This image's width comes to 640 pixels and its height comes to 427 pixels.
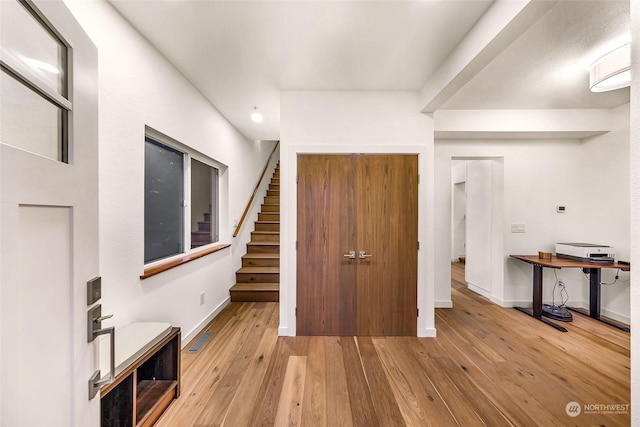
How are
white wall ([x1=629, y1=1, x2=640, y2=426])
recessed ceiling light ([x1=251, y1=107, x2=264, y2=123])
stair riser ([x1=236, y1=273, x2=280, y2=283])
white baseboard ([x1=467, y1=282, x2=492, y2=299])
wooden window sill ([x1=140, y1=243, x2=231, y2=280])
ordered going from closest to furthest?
1. white wall ([x1=629, y1=1, x2=640, y2=426])
2. wooden window sill ([x1=140, y1=243, x2=231, y2=280])
3. recessed ceiling light ([x1=251, y1=107, x2=264, y2=123])
4. stair riser ([x1=236, y1=273, x2=280, y2=283])
5. white baseboard ([x1=467, y1=282, x2=492, y2=299])

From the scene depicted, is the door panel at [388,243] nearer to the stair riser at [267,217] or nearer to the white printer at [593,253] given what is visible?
the white printer at [593,253]

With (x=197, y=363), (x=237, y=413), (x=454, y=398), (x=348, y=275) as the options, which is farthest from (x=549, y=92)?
(x=197, y=363)

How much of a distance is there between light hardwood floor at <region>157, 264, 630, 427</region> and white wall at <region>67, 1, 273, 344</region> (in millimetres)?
635

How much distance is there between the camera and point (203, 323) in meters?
2.89

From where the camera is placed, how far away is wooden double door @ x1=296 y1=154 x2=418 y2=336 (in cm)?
271

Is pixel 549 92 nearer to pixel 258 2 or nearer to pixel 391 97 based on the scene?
pixel 391 97

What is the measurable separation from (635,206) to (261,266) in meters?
4.02

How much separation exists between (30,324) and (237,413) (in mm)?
1472

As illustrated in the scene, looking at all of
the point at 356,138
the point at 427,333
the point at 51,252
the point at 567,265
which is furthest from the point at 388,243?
the point at 51,252

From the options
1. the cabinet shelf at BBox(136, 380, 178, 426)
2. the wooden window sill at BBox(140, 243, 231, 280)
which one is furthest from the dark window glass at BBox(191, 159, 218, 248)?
the cabinet shelf at BBox(136, 380, 178, 426)

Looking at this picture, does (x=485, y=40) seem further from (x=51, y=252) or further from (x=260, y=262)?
(x=260, y=262)

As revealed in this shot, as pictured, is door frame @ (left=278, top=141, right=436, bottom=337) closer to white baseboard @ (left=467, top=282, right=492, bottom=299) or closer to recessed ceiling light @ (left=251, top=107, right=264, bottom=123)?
recessed ceiling light @ (left=251, top=107, right=264, bottom=123)

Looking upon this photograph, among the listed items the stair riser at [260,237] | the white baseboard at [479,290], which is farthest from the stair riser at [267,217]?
the white baseboard at [479,290]

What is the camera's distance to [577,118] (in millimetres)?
3301
